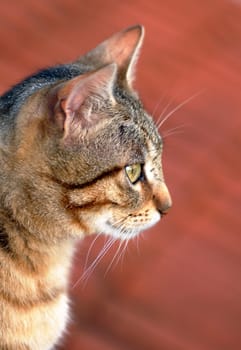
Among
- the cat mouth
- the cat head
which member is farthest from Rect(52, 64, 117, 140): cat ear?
the cat mouth

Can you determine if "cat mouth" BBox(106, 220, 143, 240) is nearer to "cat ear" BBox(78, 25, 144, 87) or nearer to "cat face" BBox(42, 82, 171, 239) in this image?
"cat face" BBox(42, 82, 171, 239)

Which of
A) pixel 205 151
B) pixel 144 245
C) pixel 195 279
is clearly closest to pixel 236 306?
pixel 195 279

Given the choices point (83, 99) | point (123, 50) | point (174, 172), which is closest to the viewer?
point (83, 99)

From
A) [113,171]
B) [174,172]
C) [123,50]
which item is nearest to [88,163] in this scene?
[113,171]

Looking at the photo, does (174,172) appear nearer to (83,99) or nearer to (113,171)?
(113,171)

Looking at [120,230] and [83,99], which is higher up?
[83,99]

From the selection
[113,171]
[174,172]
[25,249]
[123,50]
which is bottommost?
[25,249]

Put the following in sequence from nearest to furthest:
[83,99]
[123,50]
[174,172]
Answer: [83,99], [123,50], [174,172]

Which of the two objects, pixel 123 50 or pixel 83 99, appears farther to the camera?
pixel 123 50

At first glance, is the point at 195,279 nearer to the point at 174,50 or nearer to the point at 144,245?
the point at 144,245

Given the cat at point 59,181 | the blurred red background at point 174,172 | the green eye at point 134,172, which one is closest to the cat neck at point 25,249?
the cat at point 59,181
